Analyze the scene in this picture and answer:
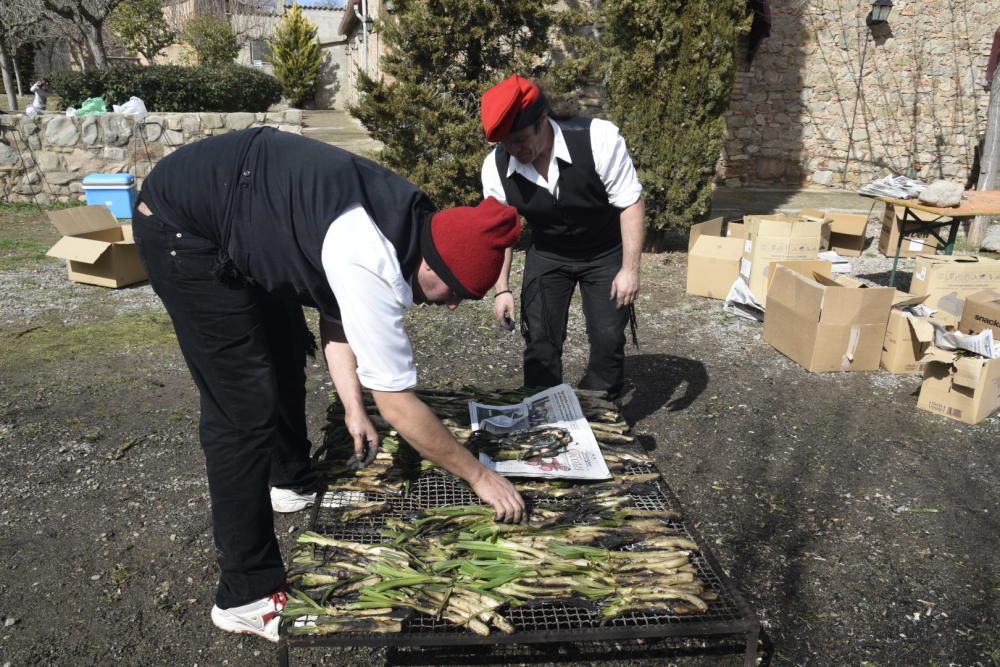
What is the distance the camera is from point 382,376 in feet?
5.96

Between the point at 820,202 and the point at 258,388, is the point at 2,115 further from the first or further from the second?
the point at 820,202

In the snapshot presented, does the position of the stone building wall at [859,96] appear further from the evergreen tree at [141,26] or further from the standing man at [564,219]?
the evergreen tree at [141,26]

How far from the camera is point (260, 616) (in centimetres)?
232

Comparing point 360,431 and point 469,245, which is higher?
point 469,245

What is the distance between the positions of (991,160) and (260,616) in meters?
9.39

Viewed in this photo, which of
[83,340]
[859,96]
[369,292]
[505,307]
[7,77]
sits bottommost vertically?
[83,340]

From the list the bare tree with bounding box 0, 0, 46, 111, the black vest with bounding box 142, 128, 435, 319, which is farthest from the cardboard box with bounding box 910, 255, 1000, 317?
the bare tree with bounding box 0, 0, 46, 111

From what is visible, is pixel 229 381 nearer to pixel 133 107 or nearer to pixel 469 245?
pixel 469 245

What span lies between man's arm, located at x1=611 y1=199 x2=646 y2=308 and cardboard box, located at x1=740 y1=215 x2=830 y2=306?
278 cm

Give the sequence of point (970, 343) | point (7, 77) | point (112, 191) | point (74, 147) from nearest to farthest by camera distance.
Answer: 1. point (970, 343)
2. point (112, 191)
3. point (74, 147)
4. point (7, 77)

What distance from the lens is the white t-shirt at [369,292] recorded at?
173 cm

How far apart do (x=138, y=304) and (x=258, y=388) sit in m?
4.42

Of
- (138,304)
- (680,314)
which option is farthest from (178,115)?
(680,314)

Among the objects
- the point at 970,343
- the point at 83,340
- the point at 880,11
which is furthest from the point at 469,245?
the point at 880,11
